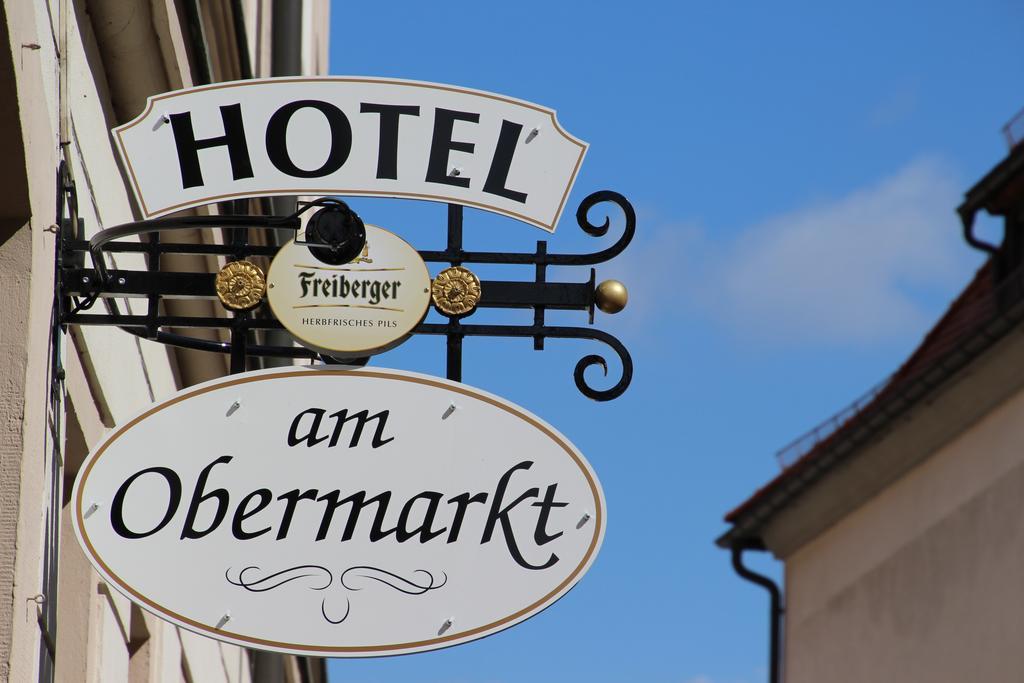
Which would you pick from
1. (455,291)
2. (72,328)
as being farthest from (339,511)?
(72,328)

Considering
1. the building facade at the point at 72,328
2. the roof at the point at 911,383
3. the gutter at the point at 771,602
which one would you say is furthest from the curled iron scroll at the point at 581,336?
the gutter at the point at 771,602

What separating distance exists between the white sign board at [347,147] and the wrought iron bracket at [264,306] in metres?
0.09

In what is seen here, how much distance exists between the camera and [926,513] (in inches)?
801

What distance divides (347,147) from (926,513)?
1641cm

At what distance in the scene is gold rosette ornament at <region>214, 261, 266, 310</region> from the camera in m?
4.53

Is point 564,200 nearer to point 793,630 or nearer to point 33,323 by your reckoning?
point 33,323

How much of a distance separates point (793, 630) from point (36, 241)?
A: 19320 millimetres

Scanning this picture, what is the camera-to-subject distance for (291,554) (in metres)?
4.34

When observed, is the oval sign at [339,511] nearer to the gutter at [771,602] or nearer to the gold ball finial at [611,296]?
the gold ball finial at [611,296]

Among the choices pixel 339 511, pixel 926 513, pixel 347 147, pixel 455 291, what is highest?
pixel 926 513

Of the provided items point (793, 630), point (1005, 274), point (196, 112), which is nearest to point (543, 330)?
point (196, 112)

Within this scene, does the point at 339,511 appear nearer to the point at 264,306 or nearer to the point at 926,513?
the point at 264,306

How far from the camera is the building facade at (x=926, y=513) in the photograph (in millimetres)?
18547

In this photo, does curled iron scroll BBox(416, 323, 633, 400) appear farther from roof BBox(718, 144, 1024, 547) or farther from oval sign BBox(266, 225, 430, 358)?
roof BBox(718, 144, 1024, 547)
